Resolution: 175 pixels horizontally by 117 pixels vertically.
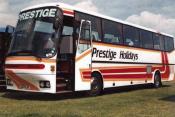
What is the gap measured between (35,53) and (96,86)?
12.7 feet

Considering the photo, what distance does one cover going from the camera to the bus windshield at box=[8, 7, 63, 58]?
14492 millimetres

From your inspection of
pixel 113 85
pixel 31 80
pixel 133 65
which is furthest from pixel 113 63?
pixel 31 80

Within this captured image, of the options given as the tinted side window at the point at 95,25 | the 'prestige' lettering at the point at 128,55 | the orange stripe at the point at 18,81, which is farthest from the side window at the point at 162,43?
the orange stripe at the point at 18,81

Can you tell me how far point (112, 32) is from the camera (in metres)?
18.8

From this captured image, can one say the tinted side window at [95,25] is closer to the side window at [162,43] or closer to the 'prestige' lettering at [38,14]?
the 'prestige' lettering at [38,14]

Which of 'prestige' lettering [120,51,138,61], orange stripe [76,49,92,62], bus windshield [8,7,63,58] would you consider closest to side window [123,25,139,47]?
'prestige' lettering [120,51,138,61]

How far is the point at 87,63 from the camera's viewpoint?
1641 cm

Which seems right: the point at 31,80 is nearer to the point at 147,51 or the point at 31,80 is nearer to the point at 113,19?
the point at 113,19

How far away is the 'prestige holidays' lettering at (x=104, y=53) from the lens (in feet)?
55.7

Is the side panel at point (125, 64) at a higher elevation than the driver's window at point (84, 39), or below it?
below

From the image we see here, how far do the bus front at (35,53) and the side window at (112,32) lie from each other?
3.72m

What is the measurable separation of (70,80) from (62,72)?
42 centimetres

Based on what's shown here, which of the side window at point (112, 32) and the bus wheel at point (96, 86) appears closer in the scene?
the bus wheel at point (96, 86)

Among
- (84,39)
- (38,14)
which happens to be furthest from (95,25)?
(38,14)
